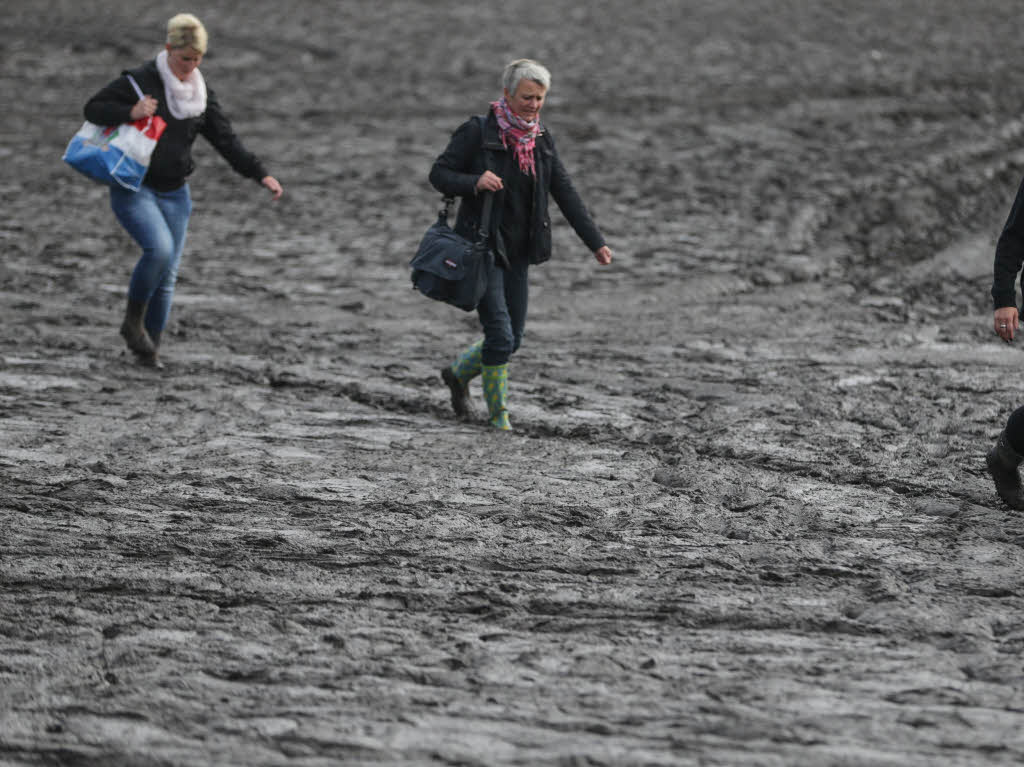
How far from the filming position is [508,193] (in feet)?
21.4

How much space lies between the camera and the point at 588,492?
5938 millimetres

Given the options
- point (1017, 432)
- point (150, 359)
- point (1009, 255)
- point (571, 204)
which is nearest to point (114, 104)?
Answer: point (150, 359)

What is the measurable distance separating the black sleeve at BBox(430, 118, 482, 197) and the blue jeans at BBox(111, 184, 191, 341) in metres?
1.97

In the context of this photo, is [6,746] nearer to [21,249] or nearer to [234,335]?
[234,335]

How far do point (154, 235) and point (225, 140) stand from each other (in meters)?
0.73

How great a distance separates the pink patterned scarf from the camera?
21.0 feet

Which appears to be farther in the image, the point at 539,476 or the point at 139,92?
the point at 139,92

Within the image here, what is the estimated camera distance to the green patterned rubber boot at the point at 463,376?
23.1 feet

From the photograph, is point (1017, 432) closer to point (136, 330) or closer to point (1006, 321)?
point (1006, 321)

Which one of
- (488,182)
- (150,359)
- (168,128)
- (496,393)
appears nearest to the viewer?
(488,182)

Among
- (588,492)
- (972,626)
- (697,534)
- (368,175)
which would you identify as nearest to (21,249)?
(368,175)

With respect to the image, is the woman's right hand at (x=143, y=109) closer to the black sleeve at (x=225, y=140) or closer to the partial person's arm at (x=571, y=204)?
the black sleeve at (x=225, y=140)

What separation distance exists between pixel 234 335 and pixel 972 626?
5540 mm

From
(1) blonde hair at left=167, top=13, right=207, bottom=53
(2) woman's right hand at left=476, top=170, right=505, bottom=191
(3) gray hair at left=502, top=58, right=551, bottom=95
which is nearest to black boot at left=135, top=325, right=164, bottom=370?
(1) blonde hair at left=167, top=13, right=207, bottom=53
